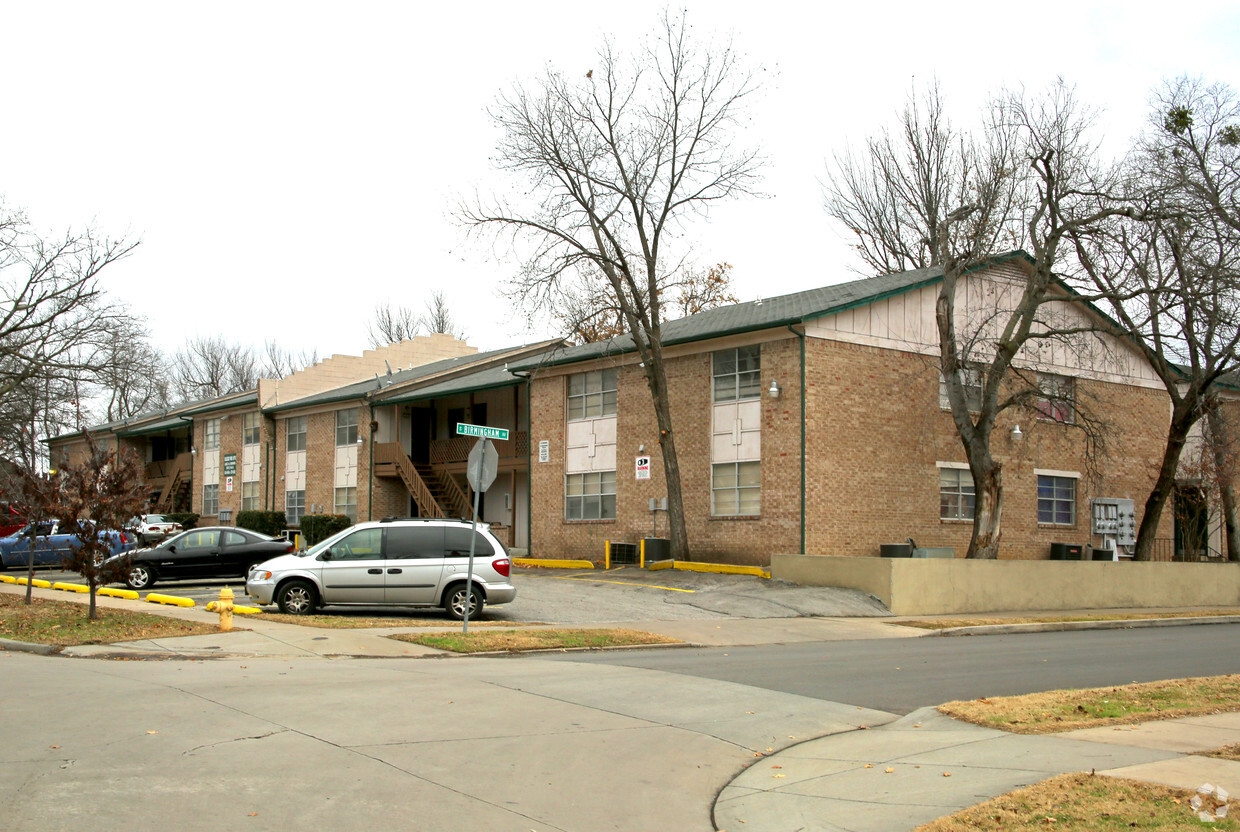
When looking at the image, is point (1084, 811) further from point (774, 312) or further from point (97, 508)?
point (774, 312)

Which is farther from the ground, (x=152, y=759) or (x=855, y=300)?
(x=855, y=300)

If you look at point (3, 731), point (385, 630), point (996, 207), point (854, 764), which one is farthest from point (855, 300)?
point (3, 731)

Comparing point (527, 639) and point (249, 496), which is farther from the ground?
point (249, 496)

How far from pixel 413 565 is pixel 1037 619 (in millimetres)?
12749

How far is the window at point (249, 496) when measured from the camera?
158 feet

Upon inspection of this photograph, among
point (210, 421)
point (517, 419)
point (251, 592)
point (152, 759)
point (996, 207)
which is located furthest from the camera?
point (210, 421)

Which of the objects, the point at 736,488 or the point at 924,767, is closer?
the point at 924,767

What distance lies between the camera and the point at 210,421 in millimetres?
52406

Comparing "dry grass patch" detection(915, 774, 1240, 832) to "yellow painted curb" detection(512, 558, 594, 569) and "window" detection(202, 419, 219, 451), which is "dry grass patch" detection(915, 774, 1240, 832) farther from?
"window" detection(202, 419, 219, 451)

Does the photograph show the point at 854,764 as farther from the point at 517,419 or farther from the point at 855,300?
the point at 517,419

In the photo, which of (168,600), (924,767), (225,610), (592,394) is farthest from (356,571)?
(592,394)

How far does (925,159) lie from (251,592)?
21211 millimetres

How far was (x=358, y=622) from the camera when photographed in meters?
17.7

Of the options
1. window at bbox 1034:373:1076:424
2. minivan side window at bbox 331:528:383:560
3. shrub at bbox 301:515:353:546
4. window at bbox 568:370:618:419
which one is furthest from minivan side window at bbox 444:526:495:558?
shrub at bbox 301:515:353:546
